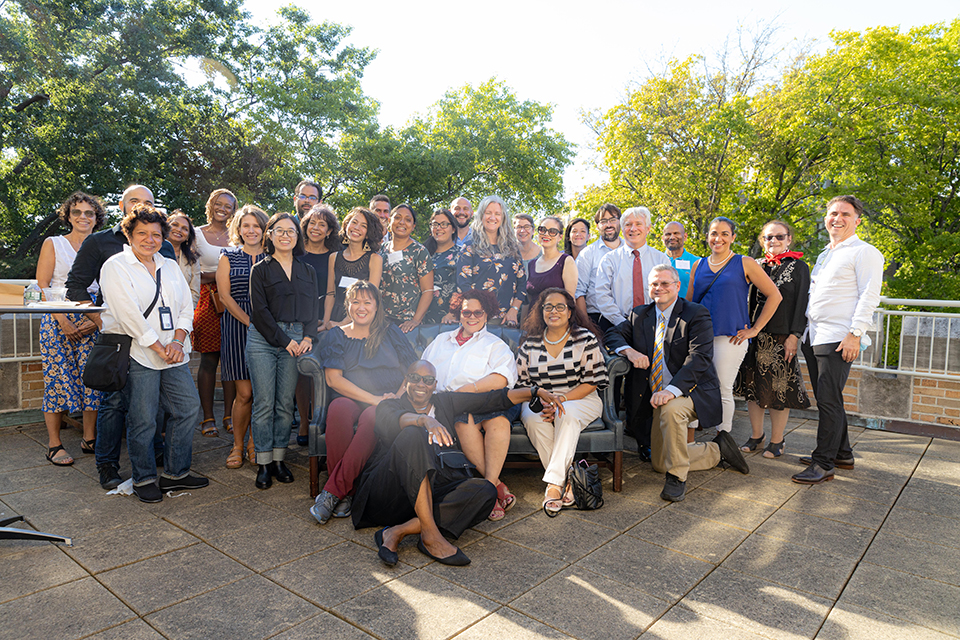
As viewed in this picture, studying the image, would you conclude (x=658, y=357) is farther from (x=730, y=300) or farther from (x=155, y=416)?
(x=155, y=416)

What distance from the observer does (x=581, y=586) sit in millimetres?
2543

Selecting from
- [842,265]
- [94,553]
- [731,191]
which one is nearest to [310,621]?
[94,553]

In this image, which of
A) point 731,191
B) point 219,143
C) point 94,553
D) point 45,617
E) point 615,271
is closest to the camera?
point 45,617

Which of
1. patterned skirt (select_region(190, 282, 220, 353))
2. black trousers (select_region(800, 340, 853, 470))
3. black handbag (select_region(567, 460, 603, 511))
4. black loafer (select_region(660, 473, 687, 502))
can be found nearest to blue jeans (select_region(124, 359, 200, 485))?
patterned skirt (select_region(190, 282, 220, 353))

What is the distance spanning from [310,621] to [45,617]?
1.01 metres

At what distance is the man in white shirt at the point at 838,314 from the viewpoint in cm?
378

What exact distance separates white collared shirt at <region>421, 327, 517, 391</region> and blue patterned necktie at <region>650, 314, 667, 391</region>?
1.00 m

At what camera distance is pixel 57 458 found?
4195 mm

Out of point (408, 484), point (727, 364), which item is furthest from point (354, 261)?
point (727, 364)

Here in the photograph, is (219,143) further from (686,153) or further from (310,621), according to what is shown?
(310,621)

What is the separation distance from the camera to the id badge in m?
3.47

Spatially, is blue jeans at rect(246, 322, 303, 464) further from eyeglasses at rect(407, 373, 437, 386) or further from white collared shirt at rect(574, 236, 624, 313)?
white collared shirt at rect(574, 236, 624, 313)

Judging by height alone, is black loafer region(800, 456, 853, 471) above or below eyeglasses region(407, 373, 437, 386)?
below

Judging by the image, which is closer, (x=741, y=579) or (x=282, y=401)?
(x=741, y=579)
